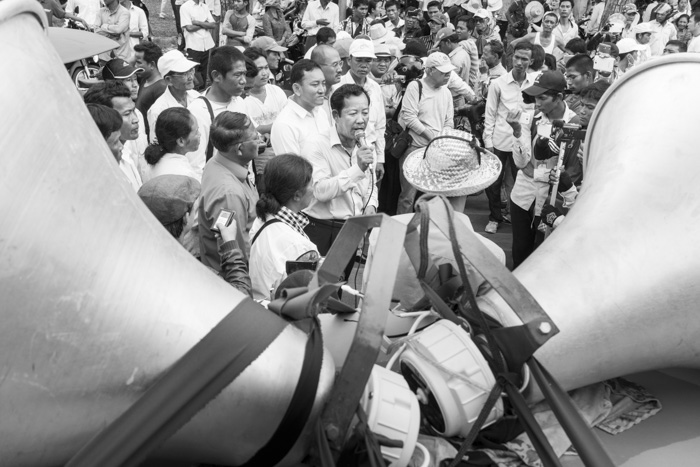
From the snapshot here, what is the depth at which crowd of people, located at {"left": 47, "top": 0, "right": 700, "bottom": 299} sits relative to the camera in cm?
354

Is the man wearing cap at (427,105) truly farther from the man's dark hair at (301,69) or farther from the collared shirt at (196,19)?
the collared shirt at (196,19)

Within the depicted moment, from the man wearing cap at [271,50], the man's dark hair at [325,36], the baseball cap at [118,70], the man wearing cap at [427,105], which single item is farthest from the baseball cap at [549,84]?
the man's dark hair at [325,36]

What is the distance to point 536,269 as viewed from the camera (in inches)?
68.0

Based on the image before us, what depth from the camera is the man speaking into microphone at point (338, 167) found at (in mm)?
4695

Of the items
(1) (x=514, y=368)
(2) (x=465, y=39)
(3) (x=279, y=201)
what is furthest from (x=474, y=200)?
(1) (x=514, y=368)

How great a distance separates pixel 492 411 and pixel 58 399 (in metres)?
0.81

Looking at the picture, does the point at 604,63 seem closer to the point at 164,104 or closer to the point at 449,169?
the point at 164,104

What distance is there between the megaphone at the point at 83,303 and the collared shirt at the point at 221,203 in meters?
2.24

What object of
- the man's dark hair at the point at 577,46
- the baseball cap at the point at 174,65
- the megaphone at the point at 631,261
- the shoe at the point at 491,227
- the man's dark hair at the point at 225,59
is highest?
the megaphone at the point at 631,261

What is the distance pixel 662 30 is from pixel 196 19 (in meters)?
6.90

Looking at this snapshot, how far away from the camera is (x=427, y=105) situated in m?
7.32

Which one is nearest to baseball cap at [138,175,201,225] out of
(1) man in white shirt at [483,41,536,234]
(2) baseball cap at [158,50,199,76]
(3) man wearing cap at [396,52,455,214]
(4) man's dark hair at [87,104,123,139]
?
(4) man's dark hair at [87,104,123,139]

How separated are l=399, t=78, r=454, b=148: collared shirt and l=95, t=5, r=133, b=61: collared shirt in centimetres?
465

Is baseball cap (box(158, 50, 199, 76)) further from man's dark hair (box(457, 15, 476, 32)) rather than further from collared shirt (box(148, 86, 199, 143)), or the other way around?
man's dark hair (box(457, 15, 476, 32))
